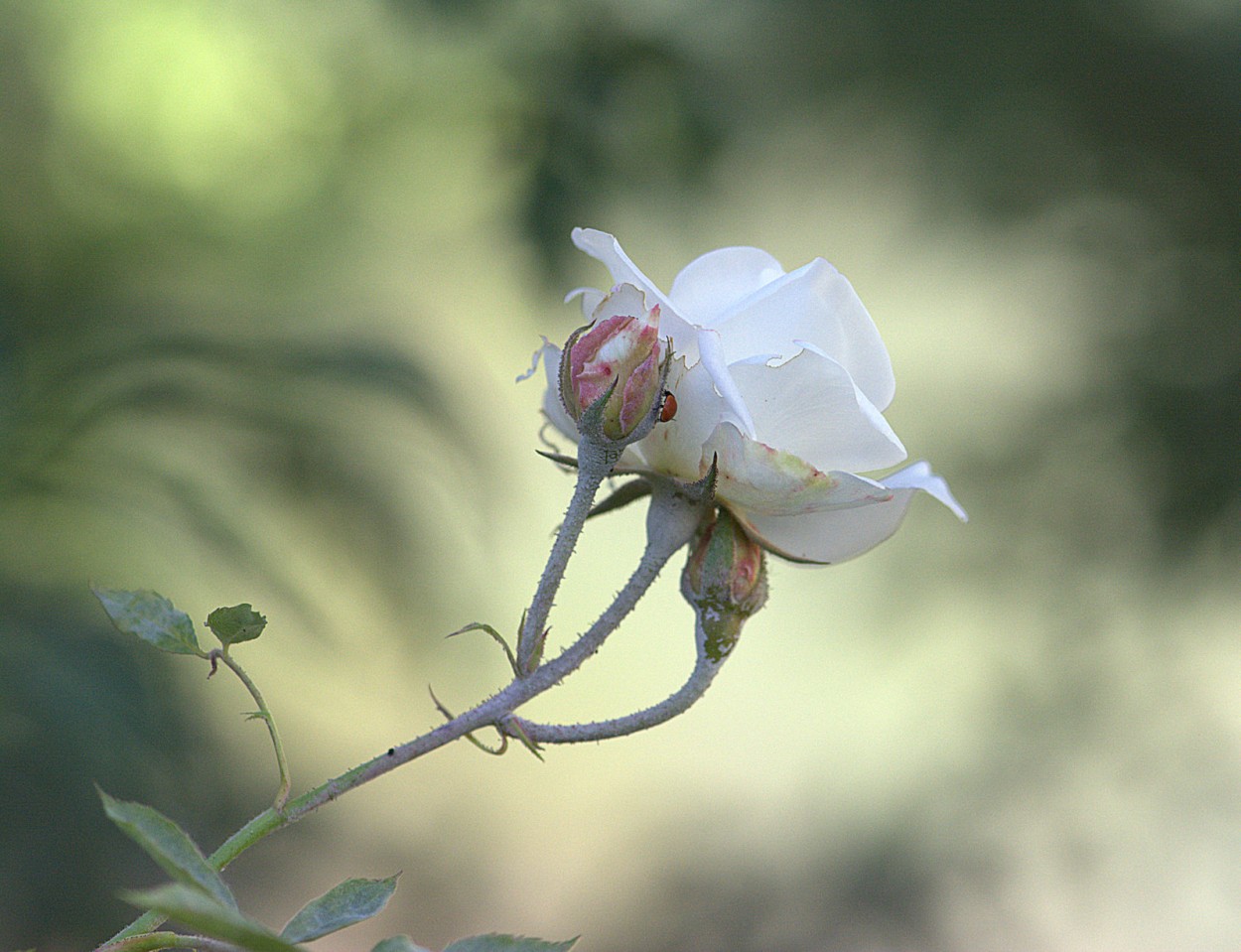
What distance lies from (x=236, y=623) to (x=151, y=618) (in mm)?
12

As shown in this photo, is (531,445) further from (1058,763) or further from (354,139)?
(1058,763)

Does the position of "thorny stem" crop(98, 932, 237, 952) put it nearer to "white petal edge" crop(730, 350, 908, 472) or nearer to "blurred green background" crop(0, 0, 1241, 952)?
"white petal edge" crop(730, 350, 908, 472)

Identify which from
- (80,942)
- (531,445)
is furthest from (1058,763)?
(80,942)

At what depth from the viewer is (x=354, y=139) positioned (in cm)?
90

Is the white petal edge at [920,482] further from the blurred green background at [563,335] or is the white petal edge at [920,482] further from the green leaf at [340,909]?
the blurred green background at [563,335]

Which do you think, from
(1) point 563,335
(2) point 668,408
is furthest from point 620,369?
(1) point 563,335

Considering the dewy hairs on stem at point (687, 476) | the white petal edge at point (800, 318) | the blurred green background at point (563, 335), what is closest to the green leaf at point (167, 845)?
the dewy hairs on stem at point (687, 476)

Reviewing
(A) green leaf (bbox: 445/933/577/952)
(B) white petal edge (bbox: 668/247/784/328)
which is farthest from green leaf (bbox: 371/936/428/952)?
(B) white petal edge (bbox: 668/247/784/328)

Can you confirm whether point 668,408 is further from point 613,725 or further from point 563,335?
point 563,335

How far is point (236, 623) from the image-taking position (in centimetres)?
16

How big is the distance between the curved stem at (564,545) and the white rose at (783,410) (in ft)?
0.05

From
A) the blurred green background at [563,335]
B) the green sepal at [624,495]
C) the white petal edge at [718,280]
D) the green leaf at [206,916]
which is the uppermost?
the blurred green background at [563,335]

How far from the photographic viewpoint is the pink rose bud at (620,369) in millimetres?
163

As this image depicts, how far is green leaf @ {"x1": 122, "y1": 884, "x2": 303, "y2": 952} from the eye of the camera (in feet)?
0.33
